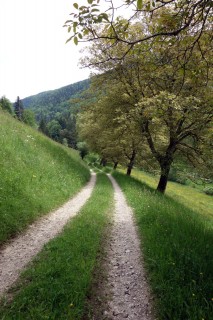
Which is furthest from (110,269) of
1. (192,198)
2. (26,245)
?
(192,198)

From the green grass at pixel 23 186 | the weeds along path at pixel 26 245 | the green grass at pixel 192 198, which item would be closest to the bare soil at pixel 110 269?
the weeds along path at pixel 26 245

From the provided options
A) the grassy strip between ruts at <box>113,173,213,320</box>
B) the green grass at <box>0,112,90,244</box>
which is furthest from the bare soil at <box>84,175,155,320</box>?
the green grass at <box>0,112,90,244</box>

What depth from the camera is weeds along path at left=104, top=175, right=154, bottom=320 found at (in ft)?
14.9

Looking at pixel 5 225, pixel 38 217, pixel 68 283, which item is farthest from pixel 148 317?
pixel 38 217

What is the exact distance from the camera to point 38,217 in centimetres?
998

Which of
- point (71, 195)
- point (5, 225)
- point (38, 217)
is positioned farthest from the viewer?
point (71, 195)

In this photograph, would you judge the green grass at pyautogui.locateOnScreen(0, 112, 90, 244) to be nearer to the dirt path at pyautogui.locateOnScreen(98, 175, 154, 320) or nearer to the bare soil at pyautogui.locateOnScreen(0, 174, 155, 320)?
the bare soil at pyautogui.locateOnScreen(0, 174, 155, 320)

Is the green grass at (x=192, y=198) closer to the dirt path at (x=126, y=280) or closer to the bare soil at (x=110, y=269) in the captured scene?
the dirt path at (x=126, y=280)

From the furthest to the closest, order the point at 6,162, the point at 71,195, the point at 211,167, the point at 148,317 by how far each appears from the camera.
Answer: the point at 211,167, the point at 71,195, the point at 6,162, the point at 148,317

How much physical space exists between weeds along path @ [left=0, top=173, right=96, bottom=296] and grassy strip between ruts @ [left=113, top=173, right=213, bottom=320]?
3.52m

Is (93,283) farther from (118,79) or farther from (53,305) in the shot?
(118,79)

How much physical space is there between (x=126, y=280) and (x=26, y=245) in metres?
3.66

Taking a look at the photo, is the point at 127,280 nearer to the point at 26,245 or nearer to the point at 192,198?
the point at 26,245

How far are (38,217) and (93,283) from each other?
5504mm
